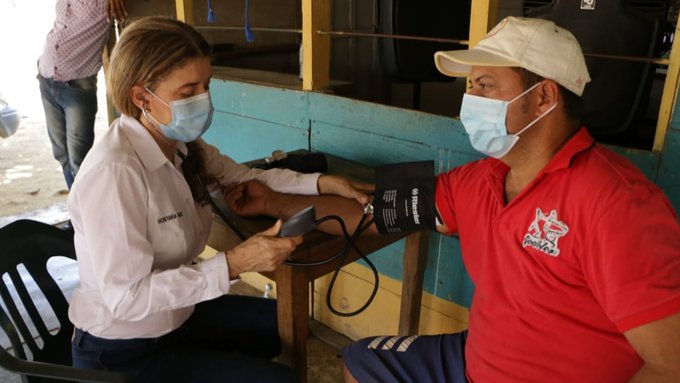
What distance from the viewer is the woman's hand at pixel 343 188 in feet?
4.87

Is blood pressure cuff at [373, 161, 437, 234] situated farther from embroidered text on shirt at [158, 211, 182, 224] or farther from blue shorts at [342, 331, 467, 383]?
embroidered text on shirt at [158, 211, 182, 224]

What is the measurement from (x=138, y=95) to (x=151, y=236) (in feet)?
1.00

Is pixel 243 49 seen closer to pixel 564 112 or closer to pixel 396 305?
pixel 396 305

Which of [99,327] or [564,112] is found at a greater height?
[564,112]

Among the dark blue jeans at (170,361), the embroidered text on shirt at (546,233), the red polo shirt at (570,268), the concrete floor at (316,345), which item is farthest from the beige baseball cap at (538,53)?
the concrete floor at (316,345)

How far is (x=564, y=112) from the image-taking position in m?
1.06

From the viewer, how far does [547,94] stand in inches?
41.0

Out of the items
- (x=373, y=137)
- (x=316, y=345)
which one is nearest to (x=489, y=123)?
(x=373, y=137)

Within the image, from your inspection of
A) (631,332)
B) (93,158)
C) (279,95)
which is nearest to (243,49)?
(279,95)

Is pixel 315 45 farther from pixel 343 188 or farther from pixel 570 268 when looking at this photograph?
pixel 570 268

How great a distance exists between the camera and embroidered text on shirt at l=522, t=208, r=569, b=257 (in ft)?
3.22

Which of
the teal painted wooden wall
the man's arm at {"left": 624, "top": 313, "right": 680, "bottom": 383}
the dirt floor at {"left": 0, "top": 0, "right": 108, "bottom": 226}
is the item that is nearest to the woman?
the man's arm at {"left": 624, "top": 313, "right": 680, "bottom": 383}

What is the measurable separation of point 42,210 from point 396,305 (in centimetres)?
263

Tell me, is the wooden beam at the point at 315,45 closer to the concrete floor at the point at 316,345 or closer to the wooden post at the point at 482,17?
the wooden post at the point at 482,17
